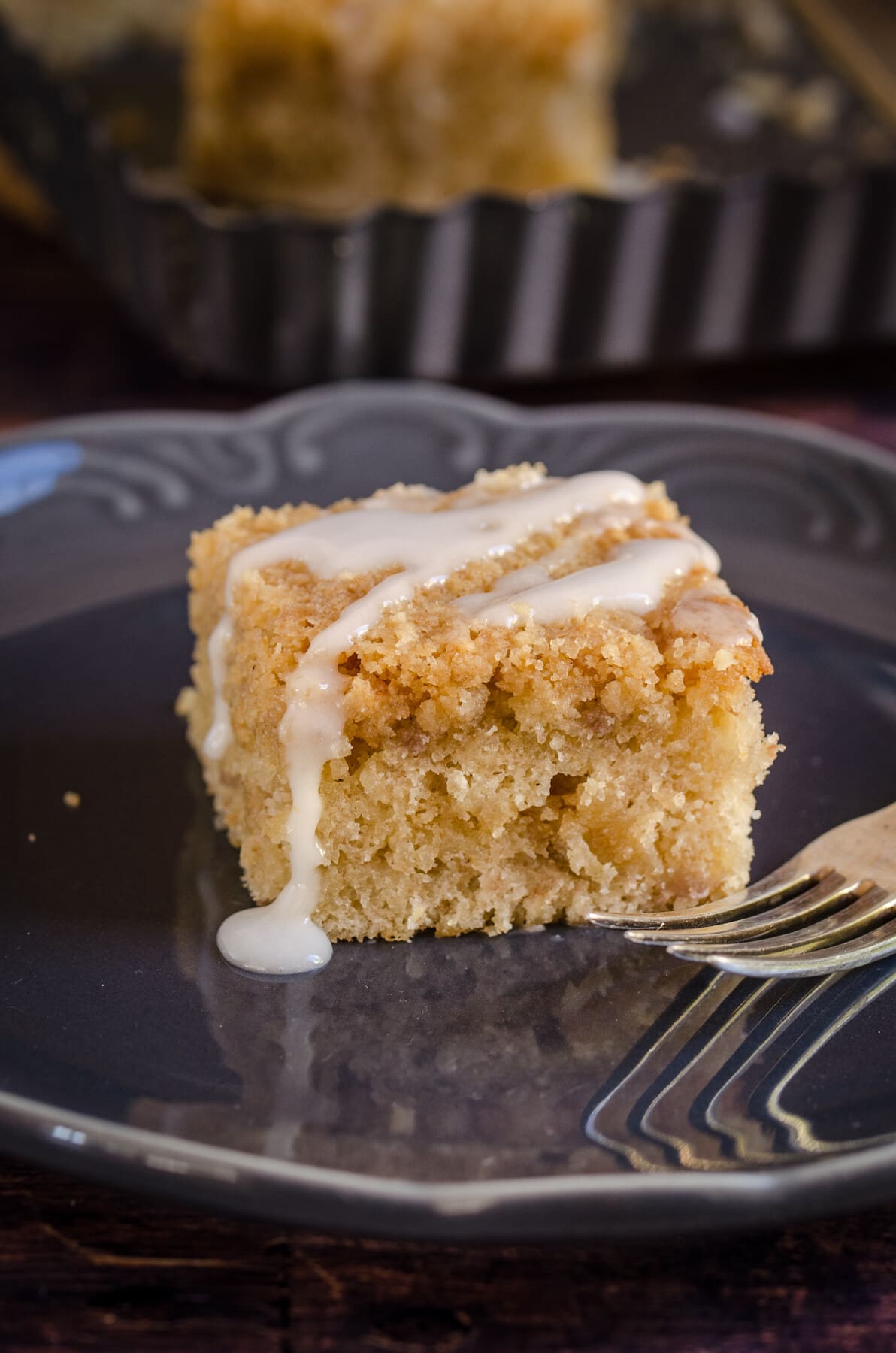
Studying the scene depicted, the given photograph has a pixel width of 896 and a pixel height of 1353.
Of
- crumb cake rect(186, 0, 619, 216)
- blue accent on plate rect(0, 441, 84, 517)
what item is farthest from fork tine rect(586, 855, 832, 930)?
crumb cake rect(186, 0, 619, 216)

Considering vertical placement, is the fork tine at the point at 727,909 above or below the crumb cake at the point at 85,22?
below

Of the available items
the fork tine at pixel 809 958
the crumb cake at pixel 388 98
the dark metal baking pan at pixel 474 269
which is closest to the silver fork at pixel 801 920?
the fork tine at pixel 809 958

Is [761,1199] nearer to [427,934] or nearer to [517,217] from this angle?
[427,934]

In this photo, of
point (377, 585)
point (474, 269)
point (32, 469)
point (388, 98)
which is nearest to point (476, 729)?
point (377, 585)

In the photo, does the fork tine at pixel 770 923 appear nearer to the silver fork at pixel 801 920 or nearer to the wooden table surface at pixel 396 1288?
Result: the silver fork at pixel 801 920

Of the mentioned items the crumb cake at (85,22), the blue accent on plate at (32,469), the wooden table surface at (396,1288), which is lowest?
the wooden table surface at (396,1288)

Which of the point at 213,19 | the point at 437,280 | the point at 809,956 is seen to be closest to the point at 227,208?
the point at 213,19

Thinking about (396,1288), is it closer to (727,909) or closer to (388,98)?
(727,909)

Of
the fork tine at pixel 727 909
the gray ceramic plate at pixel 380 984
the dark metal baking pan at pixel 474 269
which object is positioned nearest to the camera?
the gray ceramic plate at pixel 380 984

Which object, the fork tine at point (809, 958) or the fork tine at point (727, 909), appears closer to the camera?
the fork tine at point (809, 958)
